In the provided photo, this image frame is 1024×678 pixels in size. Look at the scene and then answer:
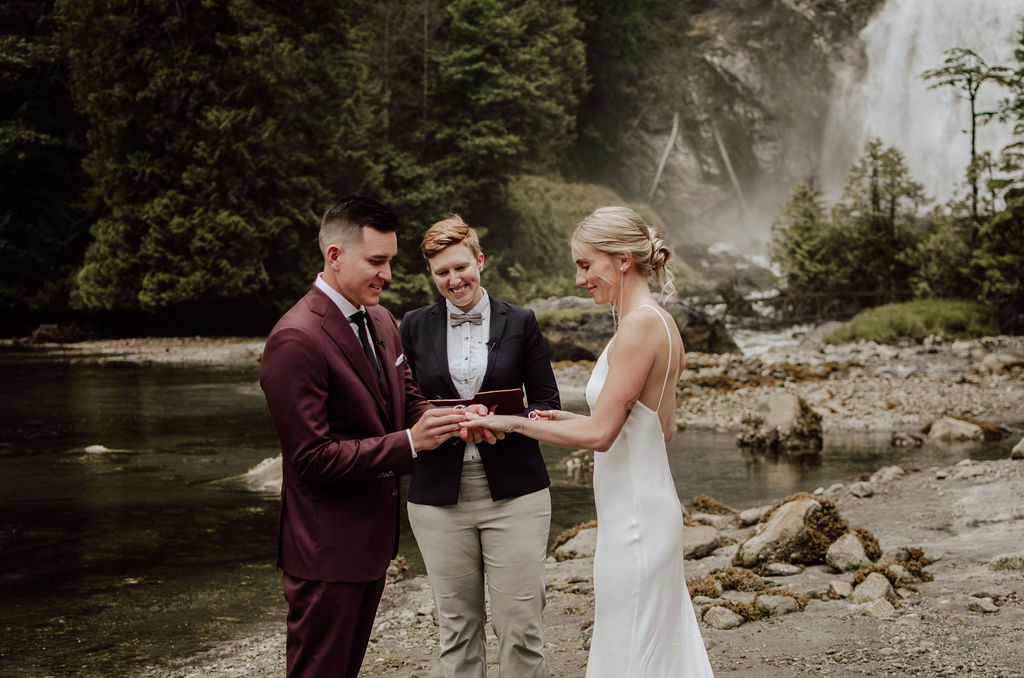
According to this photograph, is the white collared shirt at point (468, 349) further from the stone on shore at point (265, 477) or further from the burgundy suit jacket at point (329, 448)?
the stone on shore at point (265, 477)

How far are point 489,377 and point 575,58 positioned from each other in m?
52.3

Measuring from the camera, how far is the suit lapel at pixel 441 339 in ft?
14.3

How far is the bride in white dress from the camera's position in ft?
11.6

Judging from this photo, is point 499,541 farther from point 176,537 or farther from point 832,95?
point 832,95

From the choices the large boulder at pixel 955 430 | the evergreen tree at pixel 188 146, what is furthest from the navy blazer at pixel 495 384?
the evergreen tree at pixel 188 146

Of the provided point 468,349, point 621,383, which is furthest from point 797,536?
point 621,383

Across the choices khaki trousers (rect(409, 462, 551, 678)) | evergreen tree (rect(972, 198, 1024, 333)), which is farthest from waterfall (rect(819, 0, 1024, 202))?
khaki trousers (rect(409, 462, 551, 678))

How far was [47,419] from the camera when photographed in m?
16.6

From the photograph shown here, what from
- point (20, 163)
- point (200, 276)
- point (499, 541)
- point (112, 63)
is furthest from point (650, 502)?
point (20, 163)

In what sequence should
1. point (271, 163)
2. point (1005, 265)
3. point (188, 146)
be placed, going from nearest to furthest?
point (1005, 265), point (188, 146), point (271, 163)

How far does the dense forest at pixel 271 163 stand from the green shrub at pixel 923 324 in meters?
1.05

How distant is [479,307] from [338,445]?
1.35 meters

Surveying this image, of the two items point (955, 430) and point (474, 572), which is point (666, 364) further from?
point (955, 430)

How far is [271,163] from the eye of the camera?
3559 centimetres
